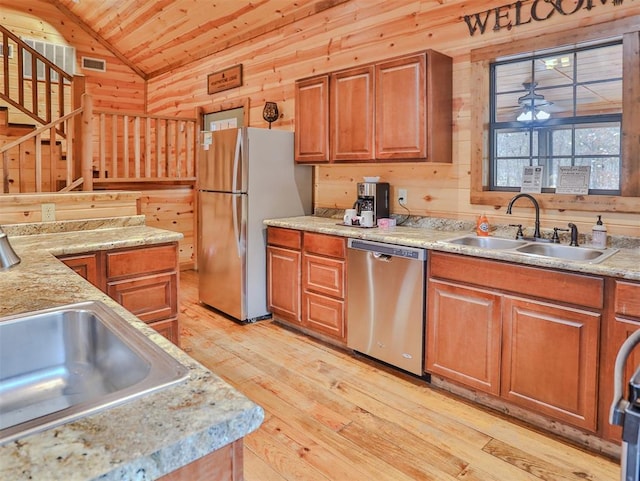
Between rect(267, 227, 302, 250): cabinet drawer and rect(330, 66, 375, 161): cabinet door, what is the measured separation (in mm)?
688

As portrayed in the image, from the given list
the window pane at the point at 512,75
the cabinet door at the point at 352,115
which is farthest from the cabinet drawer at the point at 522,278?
the window pane at the point at 512,75

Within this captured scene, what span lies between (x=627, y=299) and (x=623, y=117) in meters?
1.13

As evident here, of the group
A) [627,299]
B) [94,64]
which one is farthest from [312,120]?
[94,64]

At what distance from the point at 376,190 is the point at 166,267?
1659mm

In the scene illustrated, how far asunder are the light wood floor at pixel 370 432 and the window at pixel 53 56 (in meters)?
4.89

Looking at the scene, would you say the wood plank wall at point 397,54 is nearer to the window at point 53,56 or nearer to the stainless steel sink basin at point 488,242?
the stainless steel sink basin at point 488,242

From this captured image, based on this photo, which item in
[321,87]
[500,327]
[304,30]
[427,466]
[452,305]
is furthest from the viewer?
[304,30]

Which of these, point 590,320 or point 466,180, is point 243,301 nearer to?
point 466,180

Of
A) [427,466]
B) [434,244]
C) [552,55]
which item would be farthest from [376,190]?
[427,466]

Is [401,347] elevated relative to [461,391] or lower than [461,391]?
elevated

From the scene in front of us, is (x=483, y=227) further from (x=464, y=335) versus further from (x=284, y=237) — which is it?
(x=284, y=237)

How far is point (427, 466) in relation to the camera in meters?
2.22

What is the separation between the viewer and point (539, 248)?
2943 mm

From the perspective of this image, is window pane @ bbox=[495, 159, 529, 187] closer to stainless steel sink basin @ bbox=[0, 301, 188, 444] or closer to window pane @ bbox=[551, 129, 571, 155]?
window pane @ bbox=[551, 129, 571, 155]
